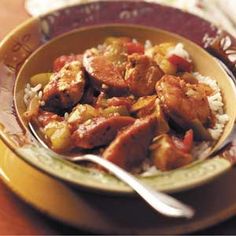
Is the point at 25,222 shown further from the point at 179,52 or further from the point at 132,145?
the point at 179,52

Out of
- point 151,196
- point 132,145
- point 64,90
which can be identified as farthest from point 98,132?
point 151,196

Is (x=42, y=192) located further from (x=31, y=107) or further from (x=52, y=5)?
(x=52, y=5)

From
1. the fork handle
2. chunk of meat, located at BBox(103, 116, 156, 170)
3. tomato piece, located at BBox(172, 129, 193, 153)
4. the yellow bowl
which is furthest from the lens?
tomato piece, located at BBox(172, 129, 193, 153)

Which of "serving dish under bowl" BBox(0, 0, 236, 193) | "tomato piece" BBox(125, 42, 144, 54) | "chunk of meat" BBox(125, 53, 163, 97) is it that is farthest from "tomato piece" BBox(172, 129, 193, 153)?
"tomato piece" BBox(125, 42, 144, 54)

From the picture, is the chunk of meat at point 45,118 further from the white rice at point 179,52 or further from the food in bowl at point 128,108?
the white rice at point 179,52

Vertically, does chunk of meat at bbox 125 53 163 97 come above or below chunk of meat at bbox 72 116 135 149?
above

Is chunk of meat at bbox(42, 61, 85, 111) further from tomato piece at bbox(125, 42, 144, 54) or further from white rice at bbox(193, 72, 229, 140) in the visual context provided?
white rice at bbox(193, 72, 229, 140)

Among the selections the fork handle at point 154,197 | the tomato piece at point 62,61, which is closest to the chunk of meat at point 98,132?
the fork handle at point 154,197
